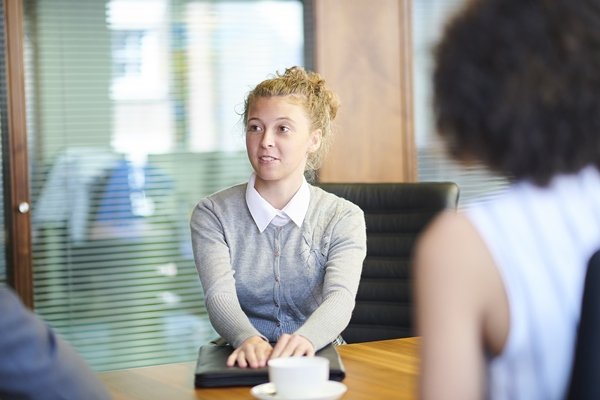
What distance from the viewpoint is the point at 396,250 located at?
2.91 metres

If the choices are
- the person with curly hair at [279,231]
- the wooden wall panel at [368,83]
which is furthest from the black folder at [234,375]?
the wooden wall panel at [368,83]

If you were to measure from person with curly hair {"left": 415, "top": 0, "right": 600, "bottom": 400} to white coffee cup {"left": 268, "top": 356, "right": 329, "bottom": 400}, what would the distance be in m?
0.62

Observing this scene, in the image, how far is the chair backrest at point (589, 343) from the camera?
1005mm

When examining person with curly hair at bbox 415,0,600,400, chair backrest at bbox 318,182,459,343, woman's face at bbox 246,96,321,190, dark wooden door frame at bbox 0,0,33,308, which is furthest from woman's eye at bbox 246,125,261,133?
person with curly hair at bbox 415,0,600,400

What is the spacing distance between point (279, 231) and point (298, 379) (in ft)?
3.55

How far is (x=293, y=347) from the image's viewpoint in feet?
6.75

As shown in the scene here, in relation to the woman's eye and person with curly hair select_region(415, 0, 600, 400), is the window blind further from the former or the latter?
person with curly hair select_region(415, 0, 600, 400)

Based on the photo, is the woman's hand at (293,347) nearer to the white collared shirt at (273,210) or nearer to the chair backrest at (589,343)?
the white collared shirt at (273,210)

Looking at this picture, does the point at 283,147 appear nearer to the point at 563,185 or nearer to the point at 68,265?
the point at 68,265

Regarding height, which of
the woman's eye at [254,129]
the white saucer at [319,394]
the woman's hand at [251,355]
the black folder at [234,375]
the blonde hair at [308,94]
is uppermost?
the blonde hair at [308,94]

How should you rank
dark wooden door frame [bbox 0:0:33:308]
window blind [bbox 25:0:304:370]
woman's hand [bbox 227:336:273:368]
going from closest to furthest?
woman's hand [bbox 227:336:273:368] → dark wooden door frame [bbox 0:0:33:308] → window blind [bbox 25:0:304:370]

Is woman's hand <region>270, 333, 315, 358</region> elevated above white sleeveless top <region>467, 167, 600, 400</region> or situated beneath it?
situated beneath

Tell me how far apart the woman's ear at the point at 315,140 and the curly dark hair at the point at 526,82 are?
178cm

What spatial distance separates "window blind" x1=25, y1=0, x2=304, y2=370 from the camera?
144 inches
